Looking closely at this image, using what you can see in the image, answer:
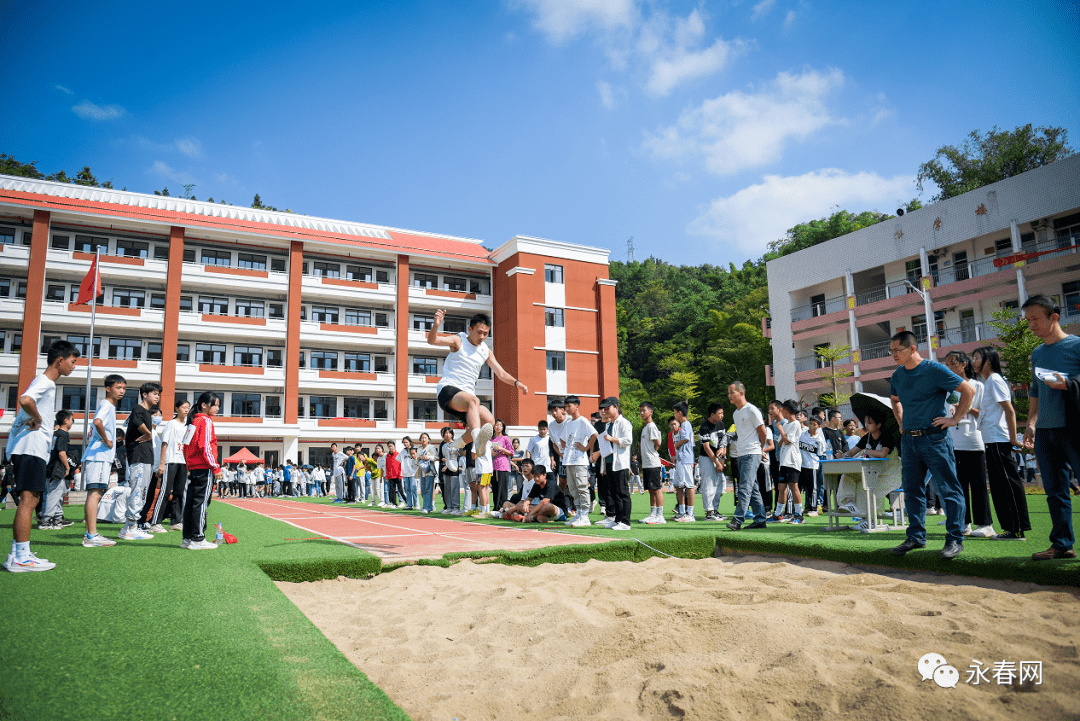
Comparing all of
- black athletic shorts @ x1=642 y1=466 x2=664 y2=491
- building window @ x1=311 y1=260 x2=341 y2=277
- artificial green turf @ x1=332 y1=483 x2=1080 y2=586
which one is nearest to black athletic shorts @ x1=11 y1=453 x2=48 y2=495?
artificial green turf @ x1=332 y1=483 x2=1080 y2=586

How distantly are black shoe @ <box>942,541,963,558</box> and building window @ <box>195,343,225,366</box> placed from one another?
3990 cm

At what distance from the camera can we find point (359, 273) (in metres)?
42.2

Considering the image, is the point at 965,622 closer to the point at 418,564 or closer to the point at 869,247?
the point at 418,564

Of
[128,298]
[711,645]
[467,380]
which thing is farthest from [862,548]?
[128,298]

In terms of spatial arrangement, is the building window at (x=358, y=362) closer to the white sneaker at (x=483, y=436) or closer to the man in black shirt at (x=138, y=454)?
the man in black shirt at (x=138, y=454)

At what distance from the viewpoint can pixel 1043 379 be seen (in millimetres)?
4777

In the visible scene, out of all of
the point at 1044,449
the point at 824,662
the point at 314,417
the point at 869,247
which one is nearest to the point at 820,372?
the point at 869,247

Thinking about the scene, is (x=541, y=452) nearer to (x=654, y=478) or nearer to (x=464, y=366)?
(x=654, y=478)

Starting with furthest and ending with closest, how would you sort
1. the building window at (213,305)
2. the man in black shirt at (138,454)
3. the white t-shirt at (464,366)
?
the building window at (213,305) → the man in black shirt at (138,454) → the white t-shirt at (464,366)

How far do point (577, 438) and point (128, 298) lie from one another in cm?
3690

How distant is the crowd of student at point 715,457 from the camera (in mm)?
5062

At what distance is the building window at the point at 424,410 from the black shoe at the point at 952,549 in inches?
1534

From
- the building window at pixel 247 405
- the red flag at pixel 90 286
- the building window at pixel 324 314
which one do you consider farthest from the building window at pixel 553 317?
the red flag at pixel 90 286

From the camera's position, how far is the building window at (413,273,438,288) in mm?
43372
